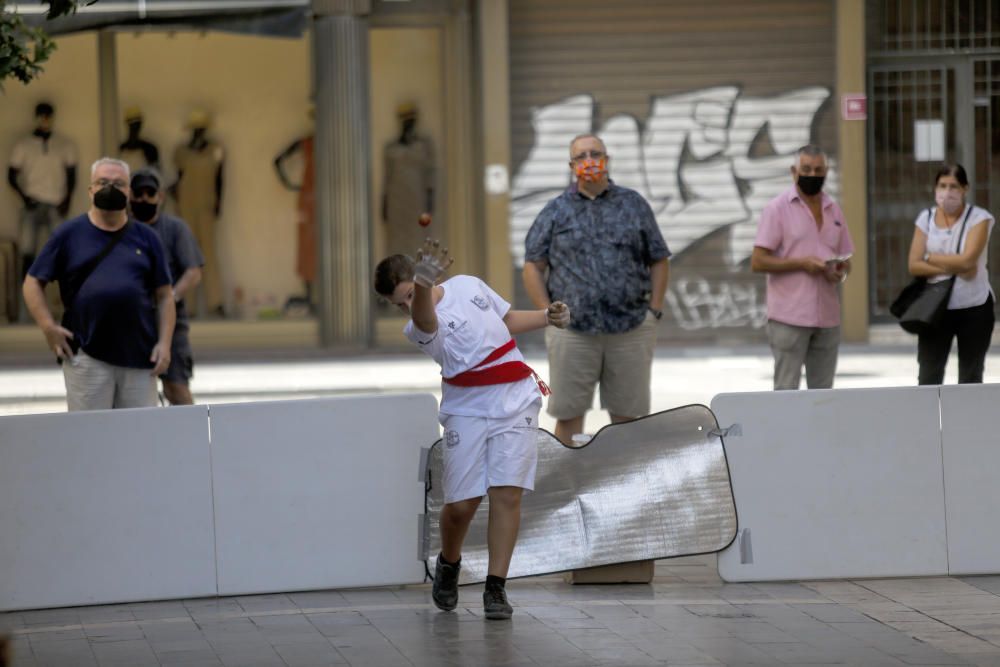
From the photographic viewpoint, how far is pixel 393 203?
744 inches

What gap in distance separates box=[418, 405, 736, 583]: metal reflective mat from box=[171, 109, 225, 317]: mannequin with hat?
11.7 meters

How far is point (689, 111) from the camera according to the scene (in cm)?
1842

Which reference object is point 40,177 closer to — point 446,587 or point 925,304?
point 925,304

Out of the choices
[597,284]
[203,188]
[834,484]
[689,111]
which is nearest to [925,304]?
[597,284]

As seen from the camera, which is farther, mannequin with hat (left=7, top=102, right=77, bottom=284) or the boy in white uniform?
mannequin with hat (left=7, top=102, right=77, bottom=284)

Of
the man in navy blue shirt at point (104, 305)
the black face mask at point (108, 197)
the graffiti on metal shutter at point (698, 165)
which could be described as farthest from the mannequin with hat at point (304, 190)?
the black face mask at point (108, 197)

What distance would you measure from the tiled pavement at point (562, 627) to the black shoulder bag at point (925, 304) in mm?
2433

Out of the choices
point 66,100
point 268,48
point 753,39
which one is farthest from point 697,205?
point 66,100

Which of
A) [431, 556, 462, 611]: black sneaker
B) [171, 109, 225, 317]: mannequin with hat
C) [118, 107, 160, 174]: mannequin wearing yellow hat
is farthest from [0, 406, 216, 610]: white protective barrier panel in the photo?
[118, 107, 160, 174]: mannequin wearing yellow hat

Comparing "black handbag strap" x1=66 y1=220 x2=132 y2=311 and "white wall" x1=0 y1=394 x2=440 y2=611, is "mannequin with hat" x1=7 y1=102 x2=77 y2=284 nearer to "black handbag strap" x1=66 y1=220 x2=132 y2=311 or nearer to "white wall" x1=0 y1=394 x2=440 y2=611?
"black handbag strap" x1=66 y1=220 x2=132 y2=311

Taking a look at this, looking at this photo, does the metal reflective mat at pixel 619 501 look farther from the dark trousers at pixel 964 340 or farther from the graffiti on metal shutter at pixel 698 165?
the graffiti on metal shutter at pixel 698 165

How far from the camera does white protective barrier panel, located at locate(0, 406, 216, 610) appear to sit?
7488 millimetres

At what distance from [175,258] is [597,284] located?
8.52 feet

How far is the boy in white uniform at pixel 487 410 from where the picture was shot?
22.7 feet
